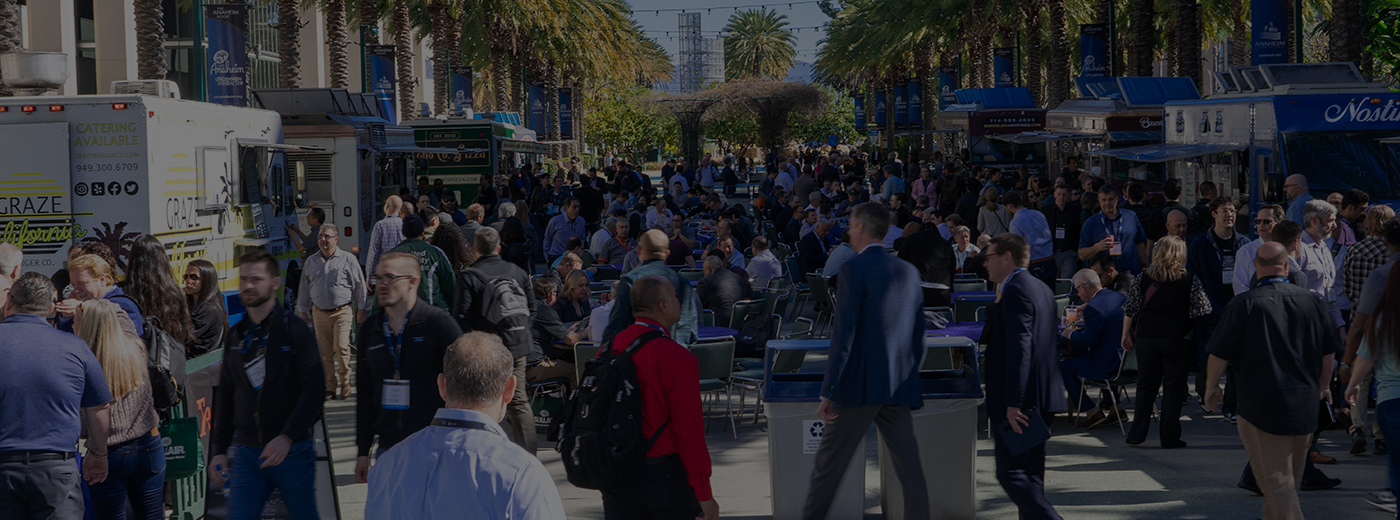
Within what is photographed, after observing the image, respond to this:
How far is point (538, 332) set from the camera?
877cm

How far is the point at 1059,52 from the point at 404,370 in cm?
2973

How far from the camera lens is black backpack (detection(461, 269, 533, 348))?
7.15 metres

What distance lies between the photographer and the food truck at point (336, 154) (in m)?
18.2

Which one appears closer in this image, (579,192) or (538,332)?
(538,332)

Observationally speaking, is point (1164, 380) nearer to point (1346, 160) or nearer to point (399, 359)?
point (399, 359)

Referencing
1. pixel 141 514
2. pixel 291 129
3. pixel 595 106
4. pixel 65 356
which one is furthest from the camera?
pixel 595 106

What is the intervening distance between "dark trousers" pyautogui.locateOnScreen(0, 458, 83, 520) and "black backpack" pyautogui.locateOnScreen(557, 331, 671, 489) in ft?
6.49

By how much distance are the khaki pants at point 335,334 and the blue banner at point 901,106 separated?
40.3 m

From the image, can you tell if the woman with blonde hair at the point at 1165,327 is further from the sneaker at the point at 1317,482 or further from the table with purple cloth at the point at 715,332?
the table with purple cloth at the point at 715,332

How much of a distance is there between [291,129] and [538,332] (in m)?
11.0

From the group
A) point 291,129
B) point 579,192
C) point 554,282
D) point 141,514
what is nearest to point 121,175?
point 554,282

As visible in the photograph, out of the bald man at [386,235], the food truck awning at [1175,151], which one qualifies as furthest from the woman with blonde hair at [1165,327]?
the food truck awning at [1175,151]

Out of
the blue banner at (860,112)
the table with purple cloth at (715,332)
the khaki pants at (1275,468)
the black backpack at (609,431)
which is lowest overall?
the khaki pants at (1275,468)

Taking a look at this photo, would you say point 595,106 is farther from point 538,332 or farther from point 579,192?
point 538,332
